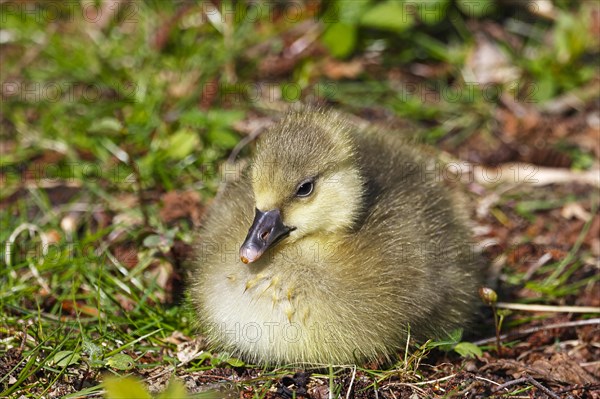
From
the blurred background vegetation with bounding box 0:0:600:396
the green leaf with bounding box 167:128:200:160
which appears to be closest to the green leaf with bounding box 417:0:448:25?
the blurred background vegetation with bounding box 0:0:600:396

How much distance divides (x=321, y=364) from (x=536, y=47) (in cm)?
331

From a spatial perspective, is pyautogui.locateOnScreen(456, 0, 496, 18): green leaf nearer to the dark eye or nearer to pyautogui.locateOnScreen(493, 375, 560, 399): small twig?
the dark eye

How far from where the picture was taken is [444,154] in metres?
4.60

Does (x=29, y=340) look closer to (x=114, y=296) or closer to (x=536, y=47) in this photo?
(x=114, y=296)

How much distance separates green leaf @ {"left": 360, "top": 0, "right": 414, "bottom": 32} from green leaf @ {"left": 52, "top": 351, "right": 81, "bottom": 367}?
295 cm

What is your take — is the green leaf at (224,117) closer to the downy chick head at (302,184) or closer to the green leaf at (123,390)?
→ the downy chick head at (302,184)

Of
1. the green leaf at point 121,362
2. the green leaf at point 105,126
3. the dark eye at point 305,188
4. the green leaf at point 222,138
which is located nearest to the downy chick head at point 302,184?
the dark eye at point 305,188

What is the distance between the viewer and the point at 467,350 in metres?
3.10

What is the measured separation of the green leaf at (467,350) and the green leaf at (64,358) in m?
1.44

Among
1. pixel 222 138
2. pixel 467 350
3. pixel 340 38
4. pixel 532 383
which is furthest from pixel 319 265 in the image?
pixel 340 38

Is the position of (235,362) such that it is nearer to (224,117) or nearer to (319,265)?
(319,265)

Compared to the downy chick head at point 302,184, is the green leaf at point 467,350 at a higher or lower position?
lower

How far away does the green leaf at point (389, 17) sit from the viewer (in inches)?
196

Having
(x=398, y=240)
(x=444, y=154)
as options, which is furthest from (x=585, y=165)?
(x=398, y=240)
